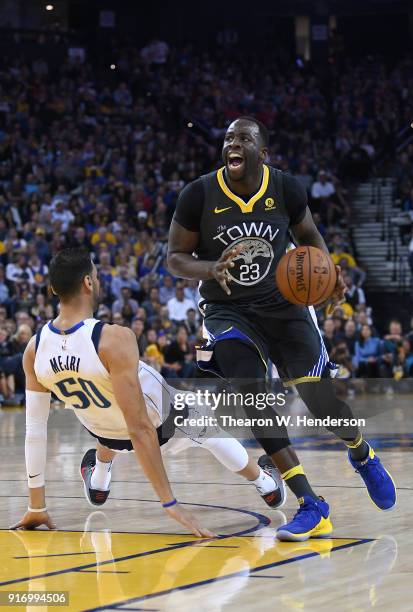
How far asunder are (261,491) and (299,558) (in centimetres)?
143

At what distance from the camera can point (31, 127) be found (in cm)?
2470

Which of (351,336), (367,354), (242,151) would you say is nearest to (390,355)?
(367,354)

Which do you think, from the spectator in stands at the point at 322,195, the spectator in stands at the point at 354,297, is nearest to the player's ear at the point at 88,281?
the spectator in stands at the point at 354,297

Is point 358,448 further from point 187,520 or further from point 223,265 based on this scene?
point 223,265

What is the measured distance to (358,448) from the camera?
689 cm

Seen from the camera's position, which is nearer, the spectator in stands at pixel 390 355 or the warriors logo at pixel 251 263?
the warriors logo at pixel 251 263

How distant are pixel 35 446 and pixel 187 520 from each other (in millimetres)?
1138

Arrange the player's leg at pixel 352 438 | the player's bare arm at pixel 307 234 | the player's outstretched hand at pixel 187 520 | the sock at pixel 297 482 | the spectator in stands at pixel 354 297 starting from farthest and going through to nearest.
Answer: the spectator in stands at pixel 354 297, the player's bare arm at pixel 307 234, the player's leg at pixel 352 438, the sock at pixel 297 482, the player's outstretched hand at pixel 187 520

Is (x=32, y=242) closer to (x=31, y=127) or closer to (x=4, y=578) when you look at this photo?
(x=31, y=127)

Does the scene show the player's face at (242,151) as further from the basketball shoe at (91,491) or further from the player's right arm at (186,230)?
the basketball shoe at (91,491)

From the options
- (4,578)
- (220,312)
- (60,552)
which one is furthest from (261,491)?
(4,578)

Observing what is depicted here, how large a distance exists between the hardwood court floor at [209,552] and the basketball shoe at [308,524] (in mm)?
63

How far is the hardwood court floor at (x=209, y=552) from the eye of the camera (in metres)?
4.87

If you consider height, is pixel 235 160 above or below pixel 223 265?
above
